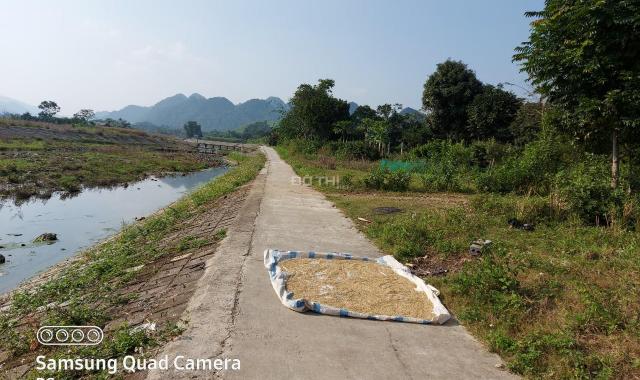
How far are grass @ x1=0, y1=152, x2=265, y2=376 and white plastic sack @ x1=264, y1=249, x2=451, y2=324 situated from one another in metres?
1.48

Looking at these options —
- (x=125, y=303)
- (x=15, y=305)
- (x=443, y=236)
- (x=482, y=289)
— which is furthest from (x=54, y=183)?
(x=482, y=289)

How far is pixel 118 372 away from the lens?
12.5 feet

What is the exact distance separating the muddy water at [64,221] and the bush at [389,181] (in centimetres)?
970

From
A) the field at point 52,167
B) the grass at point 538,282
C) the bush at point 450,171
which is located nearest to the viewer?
the grass at point 538,282

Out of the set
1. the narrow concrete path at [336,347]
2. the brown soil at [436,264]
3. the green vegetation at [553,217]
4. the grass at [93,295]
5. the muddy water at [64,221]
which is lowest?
the muddy water at [64,221]

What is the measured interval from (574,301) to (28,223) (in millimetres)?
17912

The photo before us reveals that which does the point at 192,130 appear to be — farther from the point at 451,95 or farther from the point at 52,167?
the point at 451,95

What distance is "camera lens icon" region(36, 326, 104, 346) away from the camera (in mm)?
4833

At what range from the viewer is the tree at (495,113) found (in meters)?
28.4


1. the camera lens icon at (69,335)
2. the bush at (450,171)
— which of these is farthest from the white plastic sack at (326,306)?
the bush at (450,171)

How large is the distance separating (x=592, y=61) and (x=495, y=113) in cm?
2039

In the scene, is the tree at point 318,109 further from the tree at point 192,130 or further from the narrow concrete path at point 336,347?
the tree at point 192,130

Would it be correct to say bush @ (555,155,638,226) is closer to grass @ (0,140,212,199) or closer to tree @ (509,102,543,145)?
tree @ (509,102,543,145)

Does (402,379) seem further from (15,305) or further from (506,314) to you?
(15,305)
